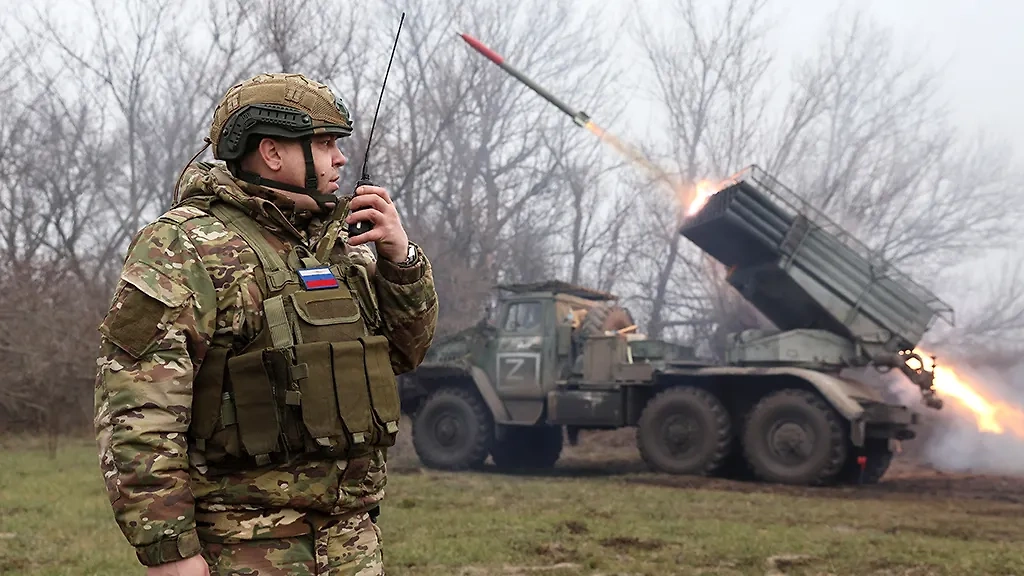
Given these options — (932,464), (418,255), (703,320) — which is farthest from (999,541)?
(703,320)

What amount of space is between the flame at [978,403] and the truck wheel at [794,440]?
279cm

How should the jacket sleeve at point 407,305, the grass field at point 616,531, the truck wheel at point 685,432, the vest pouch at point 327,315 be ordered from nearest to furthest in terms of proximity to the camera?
the vest pouch at point 327,315
the jacket sleeve at point 407,305
the grass field at point 616,531
the truck wheel at point 685,432

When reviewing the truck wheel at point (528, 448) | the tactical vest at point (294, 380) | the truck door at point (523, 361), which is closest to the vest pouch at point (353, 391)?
the tactical vest at point (294, 380)

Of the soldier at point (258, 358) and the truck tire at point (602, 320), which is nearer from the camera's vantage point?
the soldier at point (258, 358)

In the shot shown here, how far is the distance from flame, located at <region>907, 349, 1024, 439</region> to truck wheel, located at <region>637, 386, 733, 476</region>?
130 inches

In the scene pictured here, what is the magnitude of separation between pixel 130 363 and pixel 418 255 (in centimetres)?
82

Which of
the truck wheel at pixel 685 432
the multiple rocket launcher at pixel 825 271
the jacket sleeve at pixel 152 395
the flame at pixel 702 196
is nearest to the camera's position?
the jacket sleeve at pixel 152 395

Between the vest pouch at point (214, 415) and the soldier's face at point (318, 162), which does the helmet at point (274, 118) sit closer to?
the soldier's face at point (318, 162)

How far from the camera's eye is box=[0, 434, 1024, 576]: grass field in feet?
20.5

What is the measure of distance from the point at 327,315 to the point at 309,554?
0.56 meters

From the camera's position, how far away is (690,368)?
40.7 ft

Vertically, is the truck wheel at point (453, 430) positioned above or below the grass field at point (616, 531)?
above

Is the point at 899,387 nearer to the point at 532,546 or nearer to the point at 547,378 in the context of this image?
the point at 547,378

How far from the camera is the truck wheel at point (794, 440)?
1099 cm
